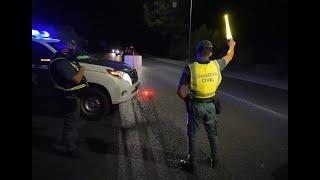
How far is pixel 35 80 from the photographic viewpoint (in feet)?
34.3

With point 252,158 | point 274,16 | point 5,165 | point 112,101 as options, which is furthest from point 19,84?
point 274,16

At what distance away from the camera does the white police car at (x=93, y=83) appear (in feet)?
33.8

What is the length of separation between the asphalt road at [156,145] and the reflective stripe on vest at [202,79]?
1102 millimetres

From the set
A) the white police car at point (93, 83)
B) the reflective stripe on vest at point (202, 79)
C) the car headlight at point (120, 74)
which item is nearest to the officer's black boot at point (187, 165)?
the reflective stripe on vest at point (202, 79)

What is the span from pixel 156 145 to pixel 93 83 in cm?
288

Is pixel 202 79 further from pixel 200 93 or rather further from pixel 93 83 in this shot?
pixel 93 83

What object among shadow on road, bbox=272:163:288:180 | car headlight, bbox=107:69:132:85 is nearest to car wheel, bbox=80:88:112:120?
car headlight, bbox=107:69:132:85

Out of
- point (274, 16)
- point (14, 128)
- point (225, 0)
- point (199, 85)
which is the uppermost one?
point (225, 0)

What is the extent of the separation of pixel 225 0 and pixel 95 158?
41.0 m

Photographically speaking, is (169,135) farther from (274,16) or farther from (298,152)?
(274,16)

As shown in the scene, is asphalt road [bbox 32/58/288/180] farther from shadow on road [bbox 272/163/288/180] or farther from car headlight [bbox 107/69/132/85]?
car headlight [bbox 107/69/132/85]

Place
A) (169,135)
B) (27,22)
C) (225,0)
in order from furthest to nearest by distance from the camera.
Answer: (225,0), (169,135), (27,22)

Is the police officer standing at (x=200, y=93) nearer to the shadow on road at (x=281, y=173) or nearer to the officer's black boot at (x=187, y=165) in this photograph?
the officer's black boot at (x=187, y=165)

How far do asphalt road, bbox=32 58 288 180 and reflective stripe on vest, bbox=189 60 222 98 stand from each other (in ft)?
3.62
